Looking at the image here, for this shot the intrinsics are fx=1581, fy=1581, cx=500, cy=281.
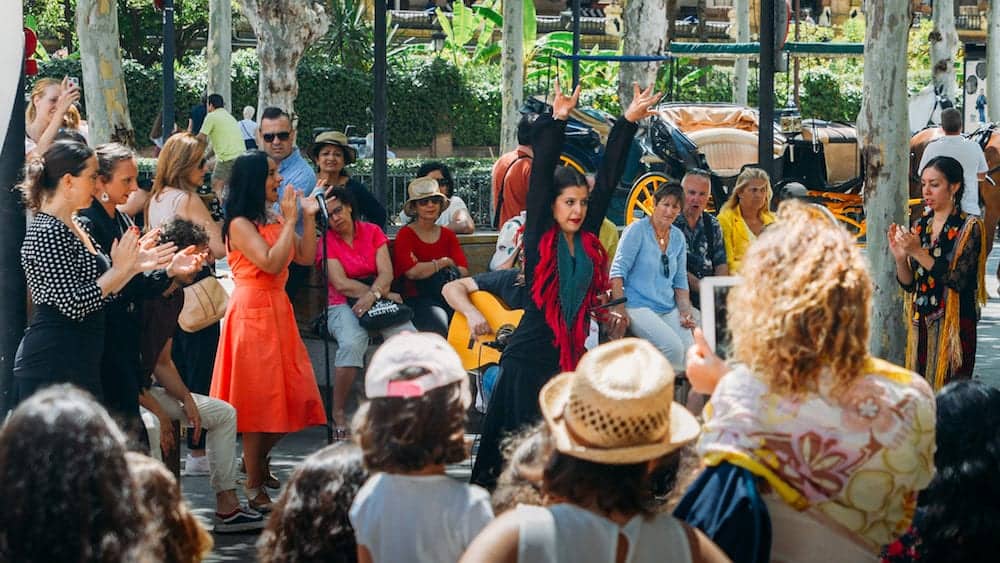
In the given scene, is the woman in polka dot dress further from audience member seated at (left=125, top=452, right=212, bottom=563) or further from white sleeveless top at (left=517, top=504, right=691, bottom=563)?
white sleeveless top at (left=517, top=504, right=691, bottom=563)

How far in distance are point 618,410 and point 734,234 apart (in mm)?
6895

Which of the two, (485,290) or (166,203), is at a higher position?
(166,203)

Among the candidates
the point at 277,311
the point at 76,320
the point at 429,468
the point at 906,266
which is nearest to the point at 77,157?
the point at 76,320

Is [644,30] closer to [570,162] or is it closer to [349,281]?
[570,162]

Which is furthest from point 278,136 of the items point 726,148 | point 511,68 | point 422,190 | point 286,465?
point 511,68

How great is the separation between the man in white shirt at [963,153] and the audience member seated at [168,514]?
13.1 metres

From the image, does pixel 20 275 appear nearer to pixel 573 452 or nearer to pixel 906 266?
pixel 573 452

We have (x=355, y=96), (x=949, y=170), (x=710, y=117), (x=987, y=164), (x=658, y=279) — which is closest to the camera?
(x=949, y=170)

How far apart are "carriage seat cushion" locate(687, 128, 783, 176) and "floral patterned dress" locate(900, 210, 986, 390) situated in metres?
11.6

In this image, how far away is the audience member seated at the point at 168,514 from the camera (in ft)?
12.1

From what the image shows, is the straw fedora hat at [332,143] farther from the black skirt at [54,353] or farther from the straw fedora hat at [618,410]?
the straw fedora hat at [618,410]

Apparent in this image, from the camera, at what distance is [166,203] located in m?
8.11

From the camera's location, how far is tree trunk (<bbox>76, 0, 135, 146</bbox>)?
1977cm

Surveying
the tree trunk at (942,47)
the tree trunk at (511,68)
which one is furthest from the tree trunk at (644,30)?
the tree trunk at (942,47)
